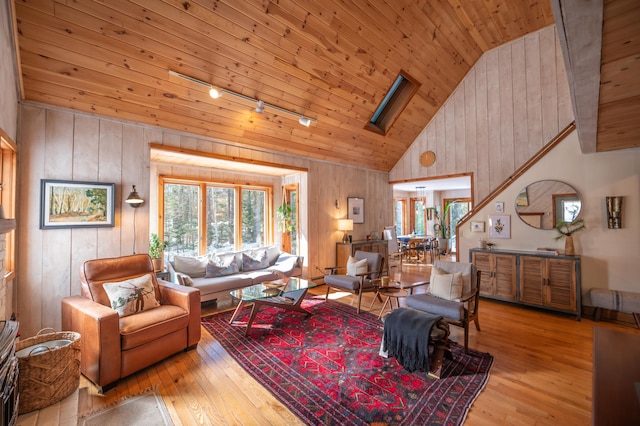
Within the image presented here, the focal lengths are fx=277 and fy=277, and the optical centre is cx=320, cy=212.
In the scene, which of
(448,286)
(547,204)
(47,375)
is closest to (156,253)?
(47,375)

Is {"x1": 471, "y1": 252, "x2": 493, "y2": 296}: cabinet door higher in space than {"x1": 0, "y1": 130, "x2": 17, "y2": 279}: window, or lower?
lower

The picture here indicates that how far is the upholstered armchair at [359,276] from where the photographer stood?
409 centimetres

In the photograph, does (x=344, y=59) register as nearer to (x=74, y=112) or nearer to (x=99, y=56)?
(x=99, y=56)

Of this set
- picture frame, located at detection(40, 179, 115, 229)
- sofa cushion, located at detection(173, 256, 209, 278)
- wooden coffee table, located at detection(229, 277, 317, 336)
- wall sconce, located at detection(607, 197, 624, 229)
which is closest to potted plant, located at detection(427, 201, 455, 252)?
wall sconce, located at detection(607, 197, 624, 229)

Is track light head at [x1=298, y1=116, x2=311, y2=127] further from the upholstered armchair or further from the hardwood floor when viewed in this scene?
the hardwood floor

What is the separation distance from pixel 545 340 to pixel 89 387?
15.0 ft

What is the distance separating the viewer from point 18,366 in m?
1.83

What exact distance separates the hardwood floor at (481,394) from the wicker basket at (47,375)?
2.8 inches

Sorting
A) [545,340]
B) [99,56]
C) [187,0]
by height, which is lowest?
[545,340]

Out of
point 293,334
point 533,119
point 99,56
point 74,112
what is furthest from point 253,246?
point 533,119

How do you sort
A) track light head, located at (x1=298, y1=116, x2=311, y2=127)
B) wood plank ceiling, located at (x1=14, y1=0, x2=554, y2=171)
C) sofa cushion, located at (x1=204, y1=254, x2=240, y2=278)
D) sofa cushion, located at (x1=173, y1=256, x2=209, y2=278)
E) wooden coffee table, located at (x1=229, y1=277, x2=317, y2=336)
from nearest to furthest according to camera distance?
1. wood plank ceiling, located at (x1=14, y1=0, x2=554, y2=171)
2. wooden coffee table, located at (x1=229, y1=277, x2=317, y2=336)
3. track light head, located at (x1=298, y1=116, x2=311, y2=127)
4. sofa cushion, located at (x1=173, y1=256, x2=209, y2=278)
5. sofa cushion, located at (x1=204, y1=254, x2=240, y2=278)

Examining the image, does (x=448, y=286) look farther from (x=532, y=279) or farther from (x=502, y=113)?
(x=502, y=113)

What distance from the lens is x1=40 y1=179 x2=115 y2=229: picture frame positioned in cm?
292

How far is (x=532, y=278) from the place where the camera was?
13.6ft
